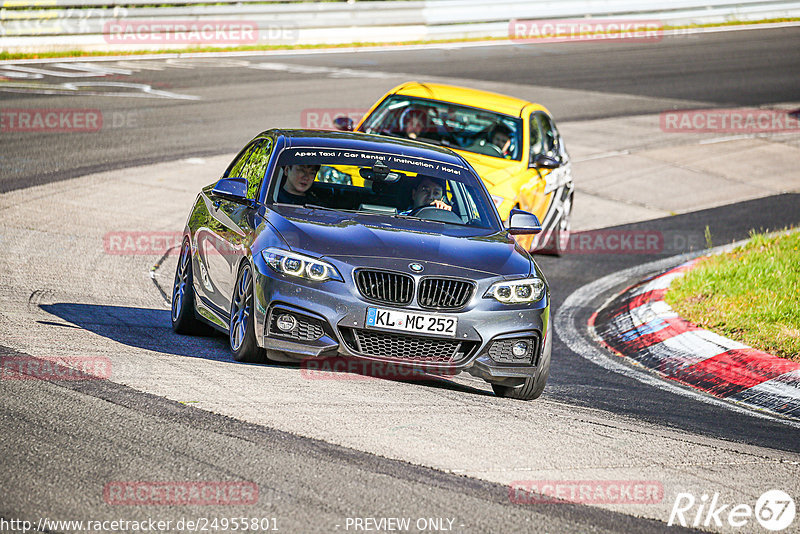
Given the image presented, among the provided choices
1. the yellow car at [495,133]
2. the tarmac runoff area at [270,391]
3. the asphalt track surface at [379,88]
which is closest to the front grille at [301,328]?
the tarmac runoff area at [270,391]

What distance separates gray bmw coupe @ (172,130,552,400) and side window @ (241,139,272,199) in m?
0.03

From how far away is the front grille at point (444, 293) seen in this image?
277 inches

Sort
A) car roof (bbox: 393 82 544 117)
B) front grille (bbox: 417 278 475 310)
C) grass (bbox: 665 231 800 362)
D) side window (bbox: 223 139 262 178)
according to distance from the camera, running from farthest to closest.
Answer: car roof (bbox: 393 82 544 117) → grass (bbox: 665 231 800 362) → side window (bbox: 223 139 262 178) → front grille (bbox: 417 278 475 310)

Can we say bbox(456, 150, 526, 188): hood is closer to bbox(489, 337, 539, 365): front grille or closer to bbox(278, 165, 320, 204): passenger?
bbox(278, 165, 320, 204): passenger

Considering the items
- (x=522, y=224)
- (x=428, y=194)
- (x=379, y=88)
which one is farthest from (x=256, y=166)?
(x=379, y=88)

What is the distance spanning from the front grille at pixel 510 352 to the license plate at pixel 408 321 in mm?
380

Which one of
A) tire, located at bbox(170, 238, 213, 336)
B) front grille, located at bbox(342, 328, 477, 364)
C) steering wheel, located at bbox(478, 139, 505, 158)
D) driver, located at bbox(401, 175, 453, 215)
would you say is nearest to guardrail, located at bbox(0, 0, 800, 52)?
steering wheel, located at bbox(478, 139, 505, 158)

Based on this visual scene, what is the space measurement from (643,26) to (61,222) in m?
28.5

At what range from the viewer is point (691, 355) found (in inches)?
366

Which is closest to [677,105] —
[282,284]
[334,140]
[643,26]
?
[643,26]

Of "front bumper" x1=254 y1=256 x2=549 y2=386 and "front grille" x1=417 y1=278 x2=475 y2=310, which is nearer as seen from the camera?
"front bumper" x1=254 y1=256 x2=549 y2=386

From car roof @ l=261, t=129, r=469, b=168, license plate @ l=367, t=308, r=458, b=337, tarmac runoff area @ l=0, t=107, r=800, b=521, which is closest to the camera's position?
tarmac runoff area @ l=0, t=107, r=800, b=521

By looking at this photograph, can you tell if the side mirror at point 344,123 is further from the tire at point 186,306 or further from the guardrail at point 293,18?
the guardrail at point 293,18

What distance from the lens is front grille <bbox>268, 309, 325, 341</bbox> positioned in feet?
22.8
